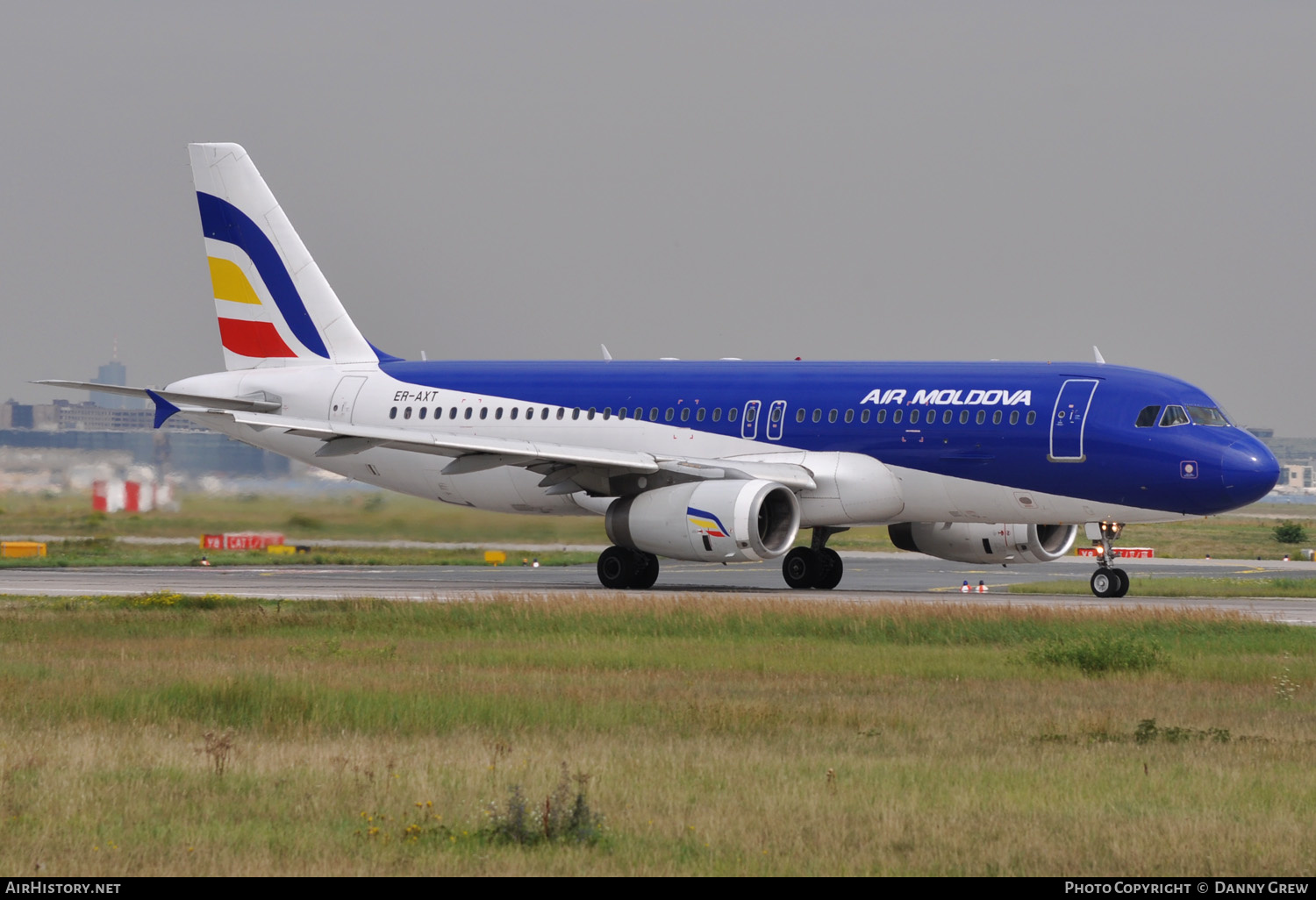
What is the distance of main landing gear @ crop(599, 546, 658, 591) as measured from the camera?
34438 mm

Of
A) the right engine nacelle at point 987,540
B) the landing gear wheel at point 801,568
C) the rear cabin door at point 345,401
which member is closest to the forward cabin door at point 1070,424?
the right engine nacelle at point 987,540

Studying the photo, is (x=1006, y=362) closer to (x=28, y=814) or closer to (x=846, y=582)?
(x=846, y=582)

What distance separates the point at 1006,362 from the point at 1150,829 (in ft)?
77.9

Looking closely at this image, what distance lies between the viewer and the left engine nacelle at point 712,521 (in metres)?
30.7

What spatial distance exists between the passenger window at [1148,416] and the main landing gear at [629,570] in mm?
10109

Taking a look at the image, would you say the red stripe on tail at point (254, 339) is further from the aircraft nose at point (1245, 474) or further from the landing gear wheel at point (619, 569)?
the aircraft nose at point (1245, 474)

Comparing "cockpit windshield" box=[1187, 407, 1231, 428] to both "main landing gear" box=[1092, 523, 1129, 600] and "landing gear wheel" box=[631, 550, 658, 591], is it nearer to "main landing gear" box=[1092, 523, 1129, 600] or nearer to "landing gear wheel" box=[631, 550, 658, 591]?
"main landing gear" box=[1092, 523, 1129, 600]

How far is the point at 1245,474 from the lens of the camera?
2975 centimetres

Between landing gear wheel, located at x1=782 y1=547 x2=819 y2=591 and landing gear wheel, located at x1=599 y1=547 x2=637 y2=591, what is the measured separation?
364 cm

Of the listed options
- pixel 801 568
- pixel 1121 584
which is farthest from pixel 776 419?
pixel 1121 584

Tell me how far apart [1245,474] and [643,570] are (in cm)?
1199

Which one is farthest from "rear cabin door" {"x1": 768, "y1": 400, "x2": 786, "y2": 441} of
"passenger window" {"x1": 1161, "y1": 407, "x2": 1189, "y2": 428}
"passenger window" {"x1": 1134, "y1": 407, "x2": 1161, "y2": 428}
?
"passenger window" {"x1": 1161, "y1": 407, "x2": 1189, "y2": 428}

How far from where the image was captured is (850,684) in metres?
17.9

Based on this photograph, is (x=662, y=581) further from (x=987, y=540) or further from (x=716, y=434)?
(x=987, y=540)
